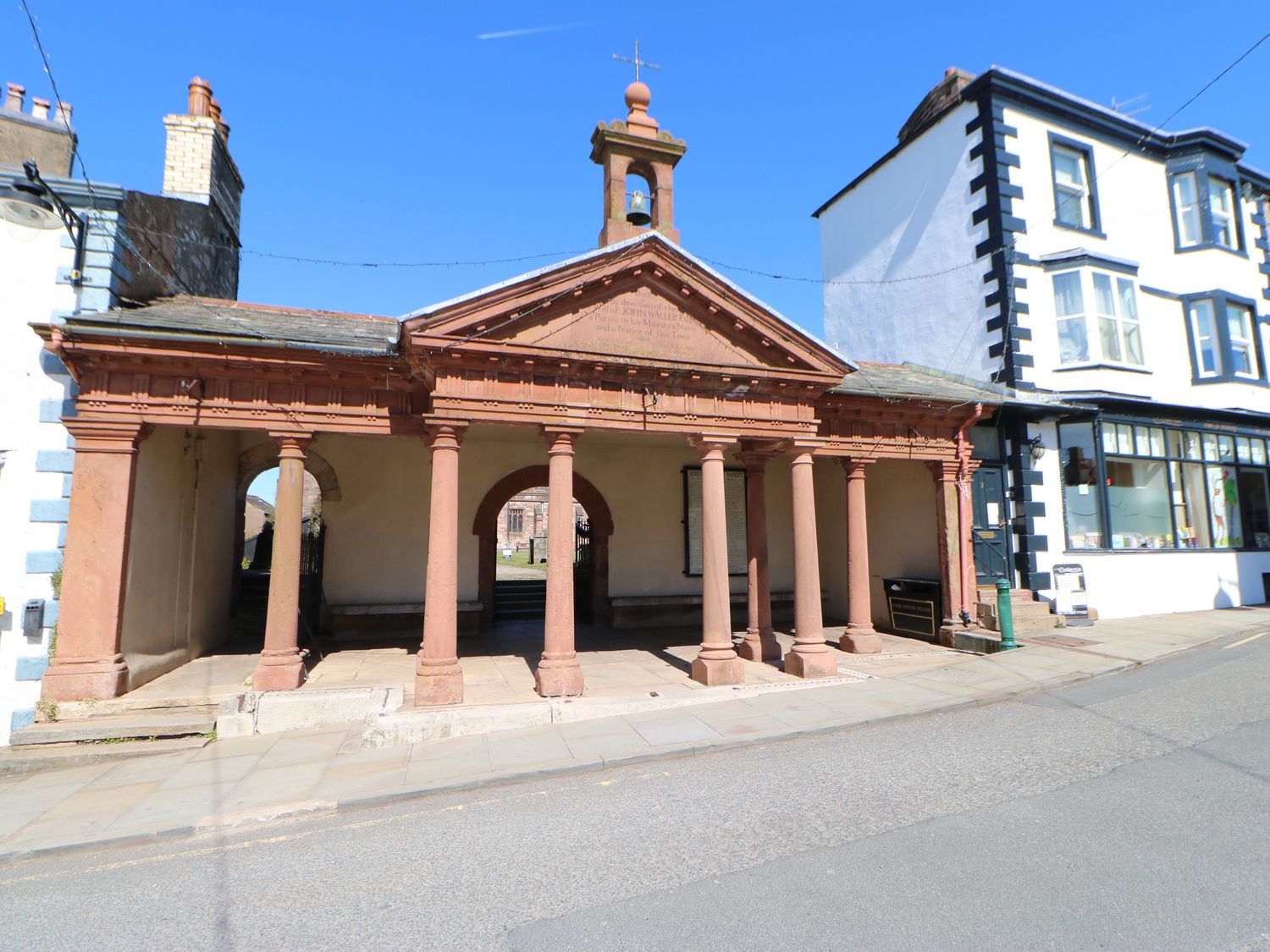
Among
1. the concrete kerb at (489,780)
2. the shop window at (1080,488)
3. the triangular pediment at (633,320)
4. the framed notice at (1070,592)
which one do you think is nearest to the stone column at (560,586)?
the triangular pediment at (633,320)

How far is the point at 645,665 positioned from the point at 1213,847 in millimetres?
7157

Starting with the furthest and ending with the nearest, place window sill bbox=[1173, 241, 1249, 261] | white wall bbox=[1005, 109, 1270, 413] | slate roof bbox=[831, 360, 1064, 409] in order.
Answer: window sill bbox=[1173, 241, 1249, 261] → white wall bbox=[1005, 109, 1270, 413] → slate roof bbox=[831, 360, 1064, 409]

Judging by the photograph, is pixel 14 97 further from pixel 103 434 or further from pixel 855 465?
pixel 855 465

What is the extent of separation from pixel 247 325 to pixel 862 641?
10855mm

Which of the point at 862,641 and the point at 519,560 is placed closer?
the point at 862,641

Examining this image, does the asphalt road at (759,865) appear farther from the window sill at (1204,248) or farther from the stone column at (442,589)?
the window sill at (1204,248)

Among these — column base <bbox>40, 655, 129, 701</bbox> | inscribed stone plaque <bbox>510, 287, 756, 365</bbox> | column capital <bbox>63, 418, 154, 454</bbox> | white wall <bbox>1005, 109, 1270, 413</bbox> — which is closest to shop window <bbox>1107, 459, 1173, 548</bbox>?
white wall <bbox>1005, 109, 1270, 413</bbox>

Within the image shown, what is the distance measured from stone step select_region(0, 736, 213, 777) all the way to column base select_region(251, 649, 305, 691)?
0.91 m

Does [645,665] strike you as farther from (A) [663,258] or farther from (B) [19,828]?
(B) [19,828]

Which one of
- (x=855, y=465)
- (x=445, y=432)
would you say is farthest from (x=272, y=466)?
(x=855, y=465)

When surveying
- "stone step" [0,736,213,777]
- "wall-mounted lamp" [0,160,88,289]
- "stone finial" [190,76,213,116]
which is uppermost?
"stone finial" [190,76,213,116]

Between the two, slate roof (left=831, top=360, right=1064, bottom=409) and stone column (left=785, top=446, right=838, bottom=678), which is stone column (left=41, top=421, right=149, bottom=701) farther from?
slate roof (left=831, top=360, right=1064, bottom=409)

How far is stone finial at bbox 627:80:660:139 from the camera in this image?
10453 mm

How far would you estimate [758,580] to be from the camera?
35.7ft
